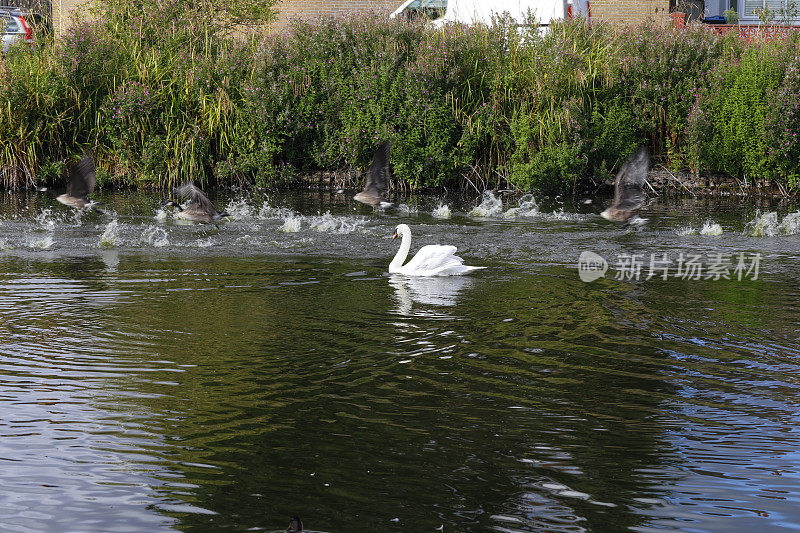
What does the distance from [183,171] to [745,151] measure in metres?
11.4

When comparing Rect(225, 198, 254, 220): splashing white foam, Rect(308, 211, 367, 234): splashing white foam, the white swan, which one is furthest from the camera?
Rect(225, 198, 254, 220): splashing white foam

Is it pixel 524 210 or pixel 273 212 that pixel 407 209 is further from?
pixel 273 212

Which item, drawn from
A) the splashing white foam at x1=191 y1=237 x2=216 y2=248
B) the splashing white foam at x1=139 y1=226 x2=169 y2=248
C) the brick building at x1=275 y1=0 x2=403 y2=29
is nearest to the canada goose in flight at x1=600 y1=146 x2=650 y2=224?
the splashing white foam at x1=191 y1=237 x2=216 y2=248

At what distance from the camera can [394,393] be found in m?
6.37

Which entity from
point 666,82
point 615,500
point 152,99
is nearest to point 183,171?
point 152,99

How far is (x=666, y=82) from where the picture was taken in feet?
64.5

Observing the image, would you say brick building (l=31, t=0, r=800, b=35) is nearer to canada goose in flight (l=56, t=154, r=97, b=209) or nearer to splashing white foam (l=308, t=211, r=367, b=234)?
canada goose in flight (l=56, t=154, r=97, b=209)

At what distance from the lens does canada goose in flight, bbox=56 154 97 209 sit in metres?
15.4

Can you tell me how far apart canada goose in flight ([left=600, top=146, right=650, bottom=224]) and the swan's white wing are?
420 cm

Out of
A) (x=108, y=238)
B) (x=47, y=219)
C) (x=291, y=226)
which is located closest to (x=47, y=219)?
(x=47, y=219)

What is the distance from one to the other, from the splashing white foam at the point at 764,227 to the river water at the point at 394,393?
1460 millimetres

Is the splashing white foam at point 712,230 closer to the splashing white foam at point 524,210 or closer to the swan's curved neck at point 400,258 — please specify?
the splashing white foam at point 524,210

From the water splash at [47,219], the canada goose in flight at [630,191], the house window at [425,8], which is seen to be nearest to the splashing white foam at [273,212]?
the water splash at [47,219]

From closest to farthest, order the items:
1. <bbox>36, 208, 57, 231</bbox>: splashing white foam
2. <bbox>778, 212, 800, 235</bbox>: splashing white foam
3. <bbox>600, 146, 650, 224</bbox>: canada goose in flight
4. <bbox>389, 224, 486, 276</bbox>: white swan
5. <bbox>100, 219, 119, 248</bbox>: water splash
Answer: <bbox>389, 224, 486, 276</bbox>: white swan → <bbox>100, 219, 119, 248</bbox>: water splash → <bbox>778, 212, 800, 235</bbox>: splashing white foam → <bbox>600, 146, 650, 224</bbox>: canada goose in flight → <bbox>36, 208, 57, 231</bbox>: splashing white foam
